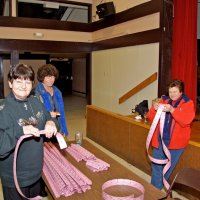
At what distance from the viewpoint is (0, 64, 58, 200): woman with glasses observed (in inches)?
61.5

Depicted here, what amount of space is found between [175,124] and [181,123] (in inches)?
3.6

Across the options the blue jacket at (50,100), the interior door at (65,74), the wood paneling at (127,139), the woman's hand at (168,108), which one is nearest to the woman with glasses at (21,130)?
the blue jacket at (50,100)

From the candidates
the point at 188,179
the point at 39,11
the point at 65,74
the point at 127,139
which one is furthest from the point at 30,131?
the point at 65,74

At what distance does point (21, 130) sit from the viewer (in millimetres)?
1599

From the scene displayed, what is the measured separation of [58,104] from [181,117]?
141cm

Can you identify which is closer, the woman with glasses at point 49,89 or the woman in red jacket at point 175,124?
the woman in red jacket at point 175,124

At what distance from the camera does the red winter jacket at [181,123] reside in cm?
256

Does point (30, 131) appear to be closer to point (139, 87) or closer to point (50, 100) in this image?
point (50, 100)

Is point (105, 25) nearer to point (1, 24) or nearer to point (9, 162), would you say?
point (1, 24)

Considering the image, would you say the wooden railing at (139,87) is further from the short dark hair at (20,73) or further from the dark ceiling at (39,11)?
the short dark hair at (20,73)

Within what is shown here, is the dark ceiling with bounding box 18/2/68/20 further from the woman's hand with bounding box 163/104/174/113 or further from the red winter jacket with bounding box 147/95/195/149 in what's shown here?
the woman's hand with bounding box 163/104/174/113

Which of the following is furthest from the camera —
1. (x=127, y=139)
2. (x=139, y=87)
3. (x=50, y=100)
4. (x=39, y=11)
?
(x=39, y=11)

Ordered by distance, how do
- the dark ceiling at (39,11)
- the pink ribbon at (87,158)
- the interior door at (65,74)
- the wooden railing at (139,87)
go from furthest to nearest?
the interior door at (65,74)
the dark ceiling at (39,11)
the wooden railing at (139,87)
the pink ribbon at (87,158)

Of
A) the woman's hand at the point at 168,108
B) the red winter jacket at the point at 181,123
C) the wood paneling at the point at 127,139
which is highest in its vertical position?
the woman's hand at the point at 168,108
